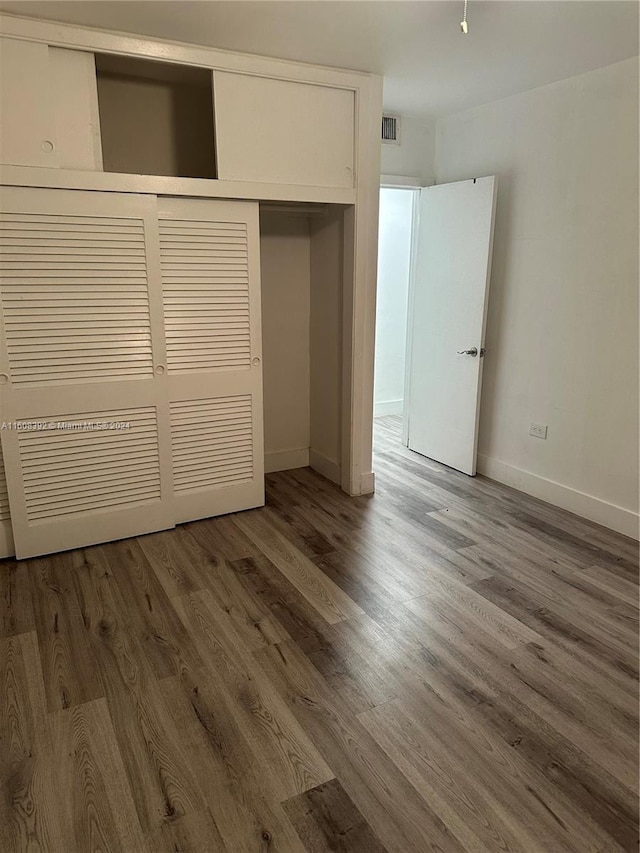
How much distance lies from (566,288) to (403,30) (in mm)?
1719

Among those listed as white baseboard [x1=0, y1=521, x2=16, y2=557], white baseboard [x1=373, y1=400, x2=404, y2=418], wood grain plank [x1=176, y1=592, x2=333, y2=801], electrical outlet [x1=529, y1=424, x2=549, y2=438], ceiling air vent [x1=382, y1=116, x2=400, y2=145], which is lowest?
wood grain plank [x1=176, y1=592, x2=333, y2=801]

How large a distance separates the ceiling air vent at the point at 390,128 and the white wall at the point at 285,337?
2.93ft

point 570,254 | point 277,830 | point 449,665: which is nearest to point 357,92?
point 570,254

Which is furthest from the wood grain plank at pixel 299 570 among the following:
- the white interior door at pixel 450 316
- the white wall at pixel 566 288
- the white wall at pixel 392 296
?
the white wall at pixel 392 296

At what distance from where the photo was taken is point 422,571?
289 cm

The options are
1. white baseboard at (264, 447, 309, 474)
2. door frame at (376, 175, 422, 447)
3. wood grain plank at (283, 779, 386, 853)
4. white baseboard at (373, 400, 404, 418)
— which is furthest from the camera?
white baseboard at (373, 400, 404, 418)

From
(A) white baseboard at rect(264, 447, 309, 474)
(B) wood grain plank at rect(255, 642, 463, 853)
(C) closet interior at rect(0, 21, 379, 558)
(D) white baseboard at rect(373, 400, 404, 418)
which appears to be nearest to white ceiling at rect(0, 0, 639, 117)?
(C) closet interior at rect(0, 21, 379, 558)

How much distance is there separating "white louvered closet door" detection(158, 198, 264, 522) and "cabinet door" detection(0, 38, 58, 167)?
0.60 metres

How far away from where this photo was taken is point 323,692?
205 centimetres

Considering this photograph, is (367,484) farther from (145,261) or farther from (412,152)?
(412,152)

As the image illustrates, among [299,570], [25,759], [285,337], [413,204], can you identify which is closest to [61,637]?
[25,759]

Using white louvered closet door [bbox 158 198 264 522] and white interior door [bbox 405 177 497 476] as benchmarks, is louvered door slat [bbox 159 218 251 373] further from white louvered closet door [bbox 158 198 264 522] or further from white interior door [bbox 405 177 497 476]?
white interior door [bbox 405 177 497 476]

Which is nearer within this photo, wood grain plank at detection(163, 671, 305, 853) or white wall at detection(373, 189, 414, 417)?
wood grain plank at detection(163, 671, 305, 853)

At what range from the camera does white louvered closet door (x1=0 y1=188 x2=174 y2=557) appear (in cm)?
272
